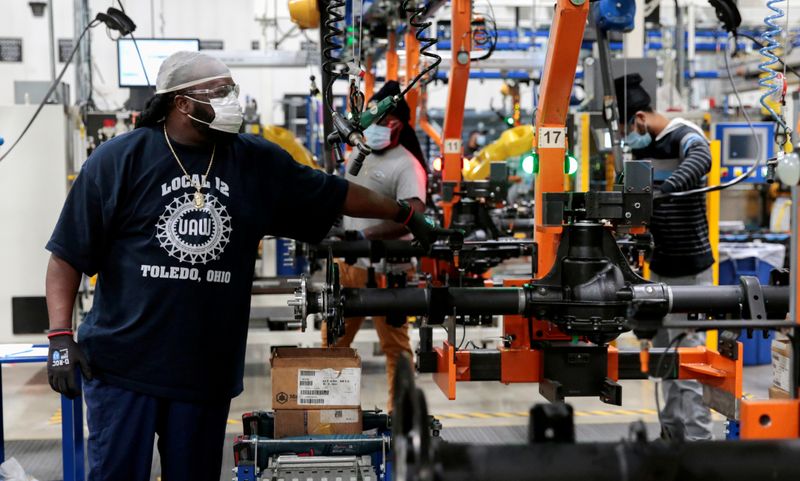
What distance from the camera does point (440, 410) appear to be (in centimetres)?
616

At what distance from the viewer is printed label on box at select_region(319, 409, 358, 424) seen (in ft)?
11.6

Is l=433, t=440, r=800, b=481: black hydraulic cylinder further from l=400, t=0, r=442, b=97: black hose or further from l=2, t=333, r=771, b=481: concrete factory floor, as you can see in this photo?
l=2, t=333, r=771, b=481: concrete factory floor

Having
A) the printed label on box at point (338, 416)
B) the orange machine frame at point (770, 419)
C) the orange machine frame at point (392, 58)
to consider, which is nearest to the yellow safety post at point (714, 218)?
the orange machine frame at point (392, 58)

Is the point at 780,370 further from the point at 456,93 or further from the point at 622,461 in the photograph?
the point at 456,93

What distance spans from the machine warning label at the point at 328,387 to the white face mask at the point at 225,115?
1057 mm

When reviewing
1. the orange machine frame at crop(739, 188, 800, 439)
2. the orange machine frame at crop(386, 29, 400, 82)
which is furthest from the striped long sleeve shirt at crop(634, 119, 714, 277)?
the orange machine frame at crop(386, 29, 400, 82)

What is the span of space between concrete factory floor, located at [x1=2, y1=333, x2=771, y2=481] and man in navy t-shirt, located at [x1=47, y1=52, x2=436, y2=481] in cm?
189

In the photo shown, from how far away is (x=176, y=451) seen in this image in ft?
9.45

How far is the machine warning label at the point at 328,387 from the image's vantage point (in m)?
3.49

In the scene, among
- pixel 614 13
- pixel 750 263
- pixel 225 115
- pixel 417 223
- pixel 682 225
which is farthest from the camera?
pixel 750 263

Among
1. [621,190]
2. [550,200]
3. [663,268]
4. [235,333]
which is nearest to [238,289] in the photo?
[235,333]

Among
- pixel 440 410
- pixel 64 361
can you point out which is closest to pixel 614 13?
pixel 440 410

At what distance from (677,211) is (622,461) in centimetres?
354

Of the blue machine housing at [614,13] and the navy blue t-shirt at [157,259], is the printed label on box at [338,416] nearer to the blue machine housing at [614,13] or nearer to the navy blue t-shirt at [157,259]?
the navy blue t-shirt at [157,259]
